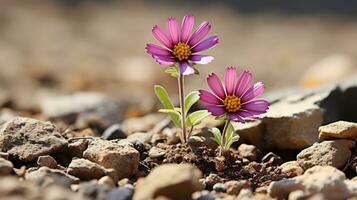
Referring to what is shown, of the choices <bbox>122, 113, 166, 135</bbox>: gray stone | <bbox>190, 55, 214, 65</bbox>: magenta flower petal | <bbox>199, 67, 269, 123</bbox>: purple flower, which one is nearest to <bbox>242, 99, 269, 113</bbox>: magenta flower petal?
<bbox>199, 67, 269, 123</bbox>: purple flower

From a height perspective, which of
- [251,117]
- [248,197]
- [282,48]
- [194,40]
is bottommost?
[248,197]

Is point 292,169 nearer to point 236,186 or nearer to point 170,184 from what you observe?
Result: point 236,186

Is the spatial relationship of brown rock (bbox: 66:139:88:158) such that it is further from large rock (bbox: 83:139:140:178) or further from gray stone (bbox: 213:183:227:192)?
gray stone (bbox: 213:183:227:192)

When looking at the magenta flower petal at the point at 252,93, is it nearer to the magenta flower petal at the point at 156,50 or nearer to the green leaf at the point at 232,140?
the green leaf at the point at 232,140

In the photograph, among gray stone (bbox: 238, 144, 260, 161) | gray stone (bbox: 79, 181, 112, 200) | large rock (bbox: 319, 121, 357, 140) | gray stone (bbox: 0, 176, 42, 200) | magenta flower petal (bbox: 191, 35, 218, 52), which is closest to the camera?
gray stone (bbox: 0, 176, 42, 200)

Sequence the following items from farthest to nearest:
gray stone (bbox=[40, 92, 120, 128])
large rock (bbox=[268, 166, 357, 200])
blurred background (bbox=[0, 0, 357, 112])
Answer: blurred background (bbox=[0, 0, 357, 112])
gray stone (bbox=[40, 92, 120, 128])
large rock (bbox=[268, 166, 357, 200])

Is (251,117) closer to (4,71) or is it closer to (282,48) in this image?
(4,71)

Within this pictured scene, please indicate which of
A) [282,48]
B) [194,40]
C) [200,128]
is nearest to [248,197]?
[194,40]
